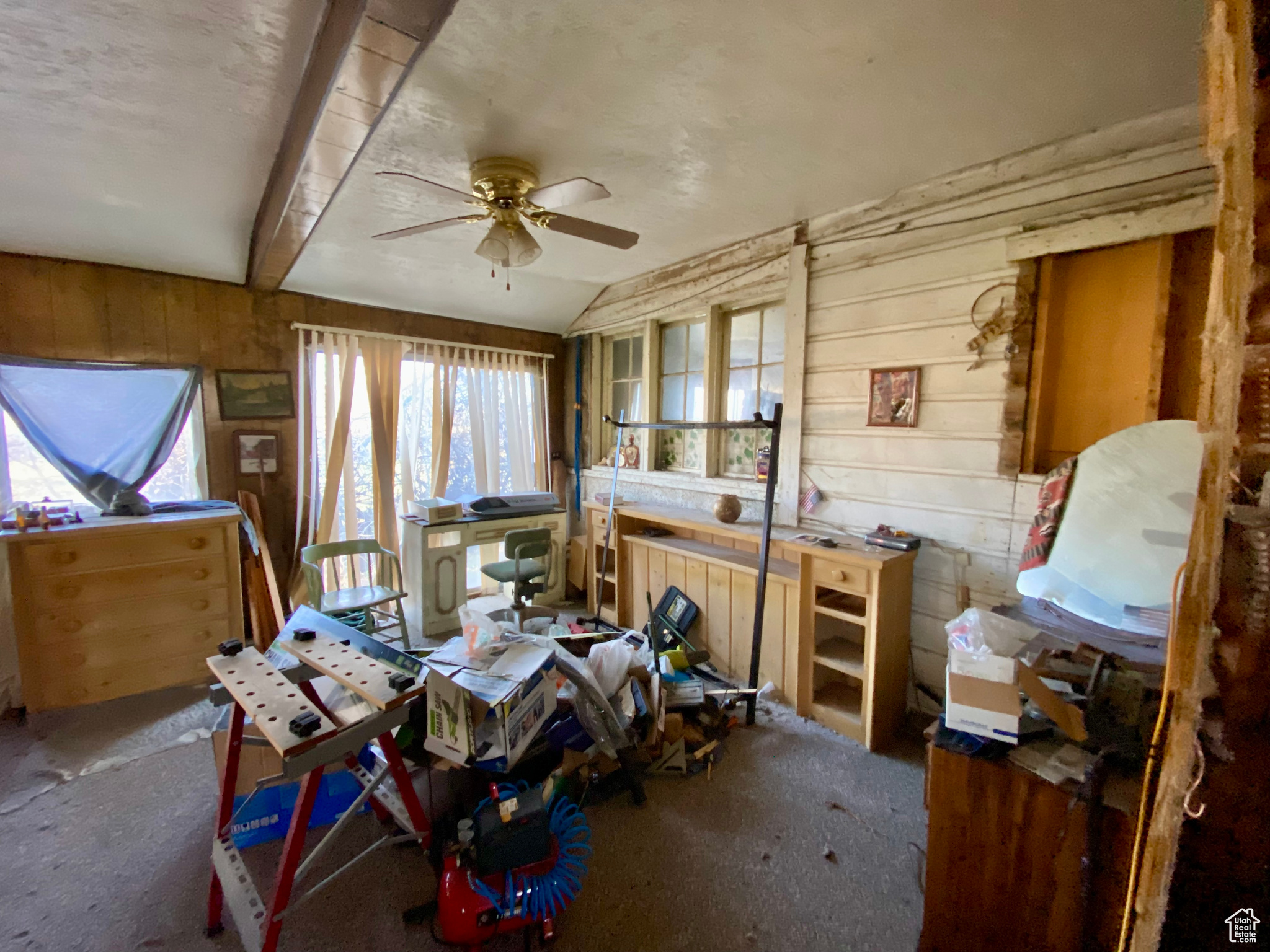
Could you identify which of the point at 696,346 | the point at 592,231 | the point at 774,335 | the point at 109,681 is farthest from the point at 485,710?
the point at 696,346

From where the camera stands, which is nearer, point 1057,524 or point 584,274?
point 1057,524

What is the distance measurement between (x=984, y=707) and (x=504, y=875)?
1.38 metres

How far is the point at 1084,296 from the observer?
1.95 m

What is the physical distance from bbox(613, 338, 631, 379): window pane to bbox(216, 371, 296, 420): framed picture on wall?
2.34 meters

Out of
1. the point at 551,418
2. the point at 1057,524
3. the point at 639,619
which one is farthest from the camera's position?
the point at 551,418

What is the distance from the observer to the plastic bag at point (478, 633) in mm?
1959

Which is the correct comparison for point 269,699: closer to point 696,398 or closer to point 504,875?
point 504,875

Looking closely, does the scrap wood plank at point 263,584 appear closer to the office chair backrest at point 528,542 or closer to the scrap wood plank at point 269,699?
the office chair backrest at point 528,542

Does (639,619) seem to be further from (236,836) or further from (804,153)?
(804,153)

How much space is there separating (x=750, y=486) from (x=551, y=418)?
2.15m

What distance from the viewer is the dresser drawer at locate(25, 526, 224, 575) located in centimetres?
245

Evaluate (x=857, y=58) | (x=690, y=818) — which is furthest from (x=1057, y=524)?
(x=690, y=818)

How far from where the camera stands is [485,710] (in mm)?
1669

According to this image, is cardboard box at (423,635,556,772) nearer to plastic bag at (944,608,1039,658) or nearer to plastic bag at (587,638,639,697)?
plastic bag at (587,638,639,697)
